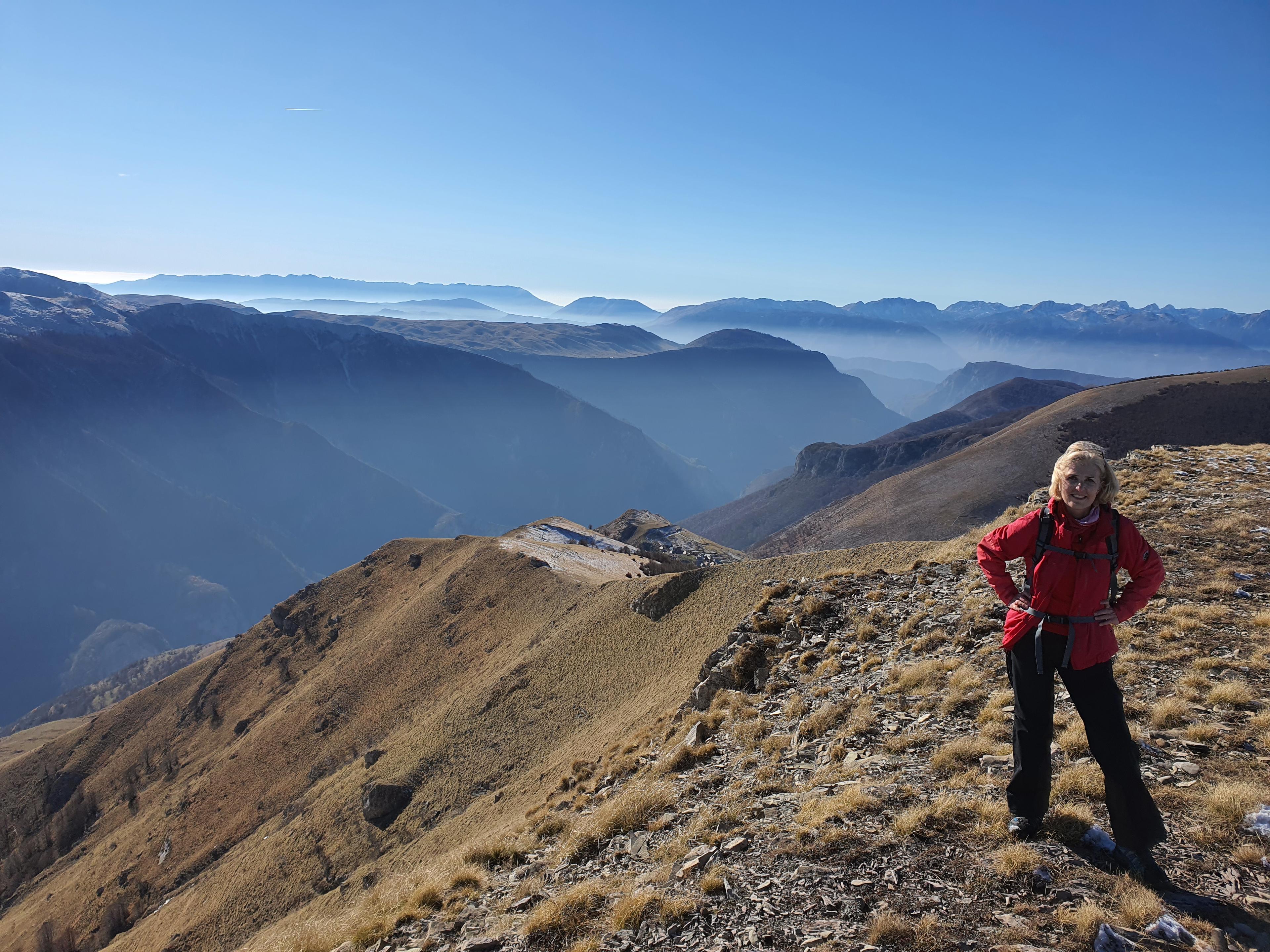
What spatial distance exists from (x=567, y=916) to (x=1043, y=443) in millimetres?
127942

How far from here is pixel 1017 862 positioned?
253 inches

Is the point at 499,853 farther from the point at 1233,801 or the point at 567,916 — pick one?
the point at 1233,801

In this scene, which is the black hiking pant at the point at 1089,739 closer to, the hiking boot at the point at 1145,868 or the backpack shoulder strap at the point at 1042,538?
the hiking boot at the point at 1145,868

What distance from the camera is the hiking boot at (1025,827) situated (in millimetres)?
6812

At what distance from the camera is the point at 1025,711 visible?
6688mm

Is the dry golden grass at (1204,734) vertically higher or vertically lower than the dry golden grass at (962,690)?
higher

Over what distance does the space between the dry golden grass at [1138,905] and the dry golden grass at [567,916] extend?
5.57 meters

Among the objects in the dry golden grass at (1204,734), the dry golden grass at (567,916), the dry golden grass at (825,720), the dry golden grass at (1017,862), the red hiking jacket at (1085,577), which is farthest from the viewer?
the dry golden grass at (825,720)

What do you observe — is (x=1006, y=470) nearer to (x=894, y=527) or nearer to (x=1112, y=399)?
(x=894, y=527)

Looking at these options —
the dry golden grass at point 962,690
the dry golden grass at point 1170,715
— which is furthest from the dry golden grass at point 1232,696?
the dry golden grass at point 962,690

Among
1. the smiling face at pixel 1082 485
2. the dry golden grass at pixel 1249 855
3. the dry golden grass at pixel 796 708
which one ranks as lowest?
the dry golden grass at pixel 796 708

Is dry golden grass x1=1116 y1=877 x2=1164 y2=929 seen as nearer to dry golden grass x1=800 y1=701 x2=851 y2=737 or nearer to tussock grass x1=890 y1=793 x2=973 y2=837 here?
tussock grass x1=890 y1=793 x2=973 y2=837

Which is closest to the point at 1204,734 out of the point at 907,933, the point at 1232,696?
the point at 1232,696

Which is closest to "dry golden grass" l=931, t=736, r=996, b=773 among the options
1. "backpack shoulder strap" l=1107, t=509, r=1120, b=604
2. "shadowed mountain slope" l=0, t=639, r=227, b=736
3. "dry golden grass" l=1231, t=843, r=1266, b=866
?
"dry golden grass" l=1231, t=843, r=1266, b=866
